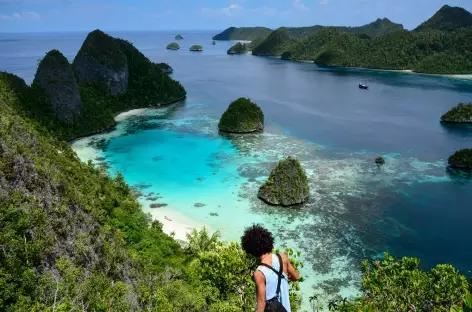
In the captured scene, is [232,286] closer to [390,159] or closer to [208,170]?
[208,170]

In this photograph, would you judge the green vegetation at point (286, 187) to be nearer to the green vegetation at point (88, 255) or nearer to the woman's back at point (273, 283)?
the green vegetation at point (88, 255)

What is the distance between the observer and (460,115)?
9450 cm

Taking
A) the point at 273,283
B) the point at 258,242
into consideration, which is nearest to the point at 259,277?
the point at 273,283

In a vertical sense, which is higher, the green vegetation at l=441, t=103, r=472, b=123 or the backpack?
the backpack

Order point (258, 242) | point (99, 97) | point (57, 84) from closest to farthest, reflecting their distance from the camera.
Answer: point (258, 242)
point (57, 84)
point (99, 97)

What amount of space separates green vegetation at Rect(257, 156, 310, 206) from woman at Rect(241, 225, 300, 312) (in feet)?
131

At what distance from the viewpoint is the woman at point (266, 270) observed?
24.2 feet

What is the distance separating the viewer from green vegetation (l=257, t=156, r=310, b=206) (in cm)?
4762

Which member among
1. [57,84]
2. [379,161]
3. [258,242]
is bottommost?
[379,161]

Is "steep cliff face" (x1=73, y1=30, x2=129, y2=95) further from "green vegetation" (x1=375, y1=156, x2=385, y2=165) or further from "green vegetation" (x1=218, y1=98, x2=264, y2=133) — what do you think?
"green vegetation" (x1=375, y1=156, x2=385, y2=165)

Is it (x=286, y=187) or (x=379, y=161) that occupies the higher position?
(x=379, y=161)

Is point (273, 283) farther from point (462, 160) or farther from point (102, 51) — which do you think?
point (102, 51)

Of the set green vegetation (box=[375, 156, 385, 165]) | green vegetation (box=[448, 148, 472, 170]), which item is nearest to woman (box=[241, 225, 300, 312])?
green vegetation (box=[375, 156, 385, 165])

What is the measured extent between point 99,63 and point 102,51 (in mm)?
4838
